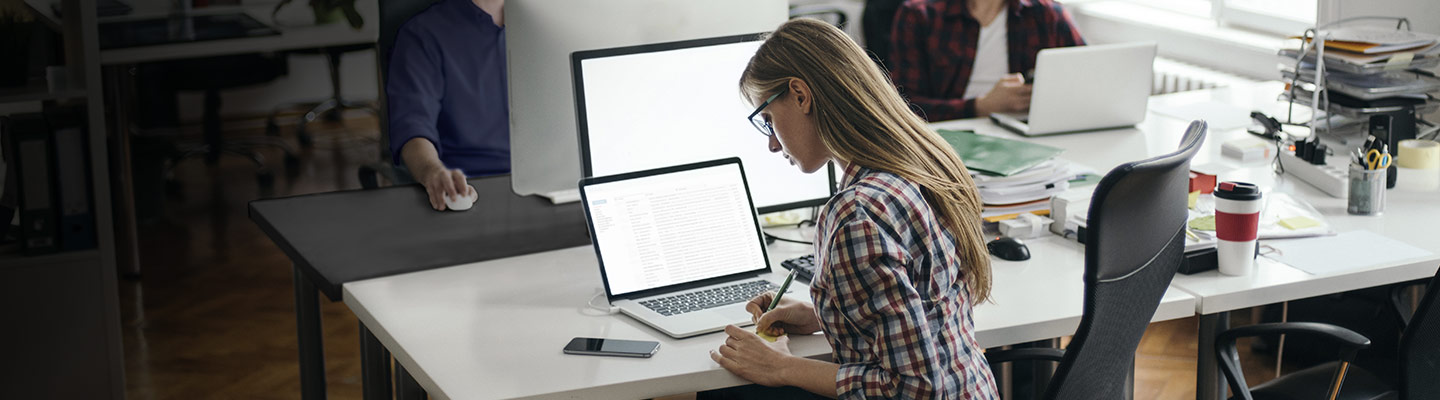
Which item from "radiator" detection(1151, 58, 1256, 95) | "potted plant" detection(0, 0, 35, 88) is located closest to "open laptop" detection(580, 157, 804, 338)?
"potted plant" detection(0, 0, 35, 88)

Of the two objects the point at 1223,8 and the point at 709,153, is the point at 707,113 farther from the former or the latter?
the point at 1223,8

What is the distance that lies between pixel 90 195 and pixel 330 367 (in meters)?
0.78

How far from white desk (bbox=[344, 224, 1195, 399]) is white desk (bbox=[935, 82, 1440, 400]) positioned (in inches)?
4.7

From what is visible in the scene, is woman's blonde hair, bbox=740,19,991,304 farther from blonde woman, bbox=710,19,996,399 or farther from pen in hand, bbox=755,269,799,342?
pen in hand, bbox=755,269,799,342

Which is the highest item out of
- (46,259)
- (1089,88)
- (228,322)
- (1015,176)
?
(1089,88)

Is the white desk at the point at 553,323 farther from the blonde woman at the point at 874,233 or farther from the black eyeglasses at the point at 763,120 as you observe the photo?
the black eyeglasses at the point at 763,120

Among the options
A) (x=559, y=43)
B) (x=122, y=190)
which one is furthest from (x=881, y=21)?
(x=122, y=190)

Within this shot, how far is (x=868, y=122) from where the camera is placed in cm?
153

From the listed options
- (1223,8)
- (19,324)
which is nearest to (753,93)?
(19,324)

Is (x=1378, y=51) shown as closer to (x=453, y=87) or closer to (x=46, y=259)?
(x=453, y=87)

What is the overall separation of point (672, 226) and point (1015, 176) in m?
0.70

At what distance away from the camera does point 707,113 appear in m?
2.22

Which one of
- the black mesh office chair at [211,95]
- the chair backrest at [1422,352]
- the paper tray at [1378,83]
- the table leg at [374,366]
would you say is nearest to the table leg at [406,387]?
the table leg at [374,366]

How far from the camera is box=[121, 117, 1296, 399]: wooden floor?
324 centimetres
